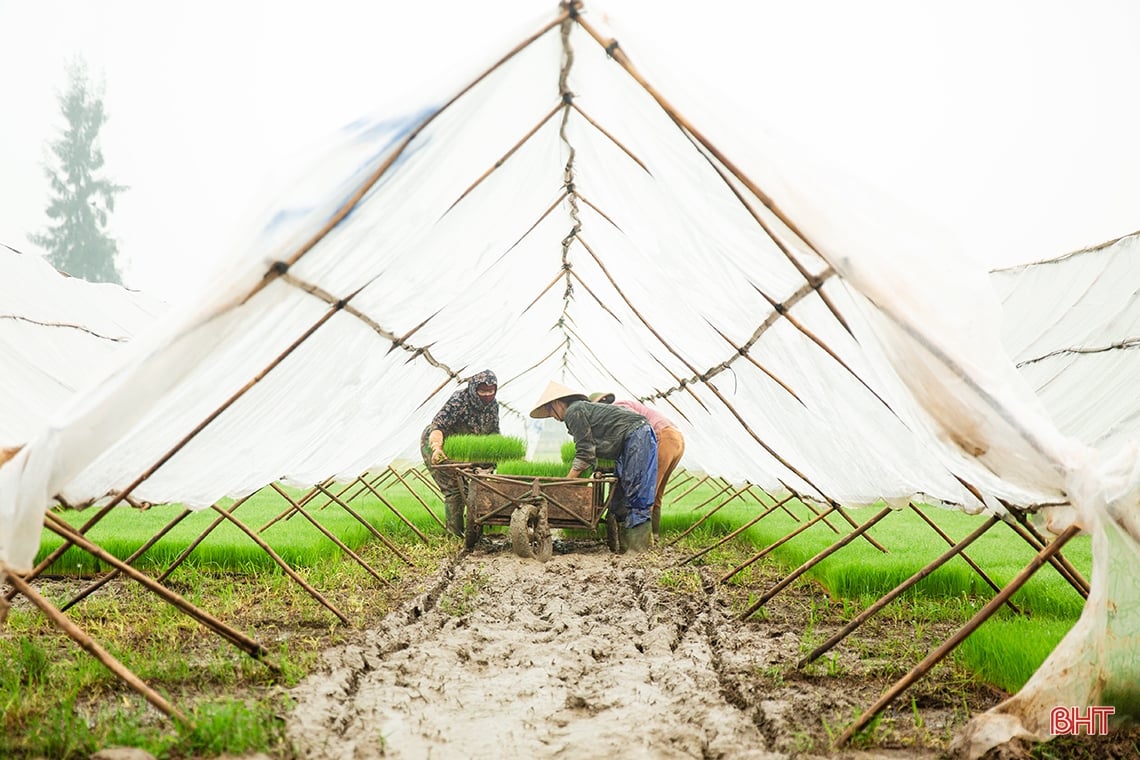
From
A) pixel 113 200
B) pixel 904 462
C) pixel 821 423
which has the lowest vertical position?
pixel 904 462

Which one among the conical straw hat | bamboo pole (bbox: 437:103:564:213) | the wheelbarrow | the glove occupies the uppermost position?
bamboo pole (bbox: 437:103:564:213)

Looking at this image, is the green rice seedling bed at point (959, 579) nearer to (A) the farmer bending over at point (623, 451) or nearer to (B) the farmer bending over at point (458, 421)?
(A) the farmer bending over at point (623, 451)

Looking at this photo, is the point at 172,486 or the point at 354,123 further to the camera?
the point at 172,486

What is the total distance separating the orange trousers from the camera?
7.37 m

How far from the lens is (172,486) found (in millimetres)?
3627

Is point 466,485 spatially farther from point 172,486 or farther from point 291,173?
point 291,173

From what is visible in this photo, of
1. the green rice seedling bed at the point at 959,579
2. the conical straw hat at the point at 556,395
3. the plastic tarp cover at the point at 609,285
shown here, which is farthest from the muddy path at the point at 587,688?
the conical straw hat at the point at 556,395

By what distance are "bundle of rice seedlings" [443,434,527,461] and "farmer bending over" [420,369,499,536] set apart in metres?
0.15

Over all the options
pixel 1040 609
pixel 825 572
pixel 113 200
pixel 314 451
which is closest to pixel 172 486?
pixel 314 451

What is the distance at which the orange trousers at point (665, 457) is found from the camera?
7.37 meters

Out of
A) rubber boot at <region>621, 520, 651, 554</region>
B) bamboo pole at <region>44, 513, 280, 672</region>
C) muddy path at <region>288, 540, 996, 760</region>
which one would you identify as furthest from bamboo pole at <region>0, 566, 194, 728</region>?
rubber boot at <region>621, 520, 651, 554</region>

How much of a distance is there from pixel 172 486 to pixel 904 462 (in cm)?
329

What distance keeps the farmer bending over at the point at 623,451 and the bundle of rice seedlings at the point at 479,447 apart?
0.72 metres

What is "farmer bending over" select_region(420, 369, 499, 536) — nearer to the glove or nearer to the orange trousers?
the glove
